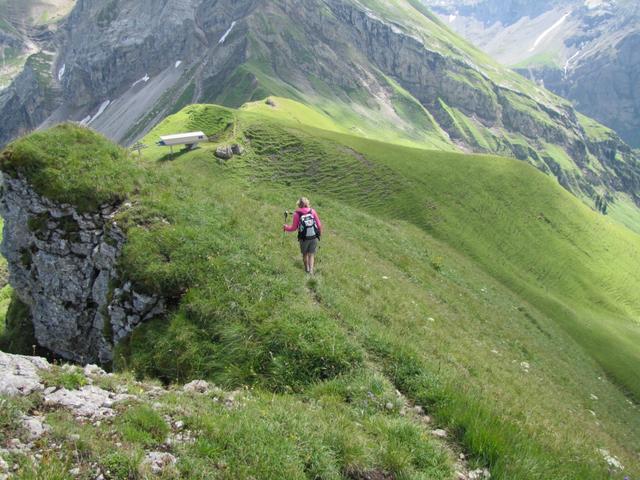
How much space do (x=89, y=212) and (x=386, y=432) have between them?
16.1 metres

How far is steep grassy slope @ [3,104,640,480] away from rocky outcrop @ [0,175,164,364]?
1.36 meters

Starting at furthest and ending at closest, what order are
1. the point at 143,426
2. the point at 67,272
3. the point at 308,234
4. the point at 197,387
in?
the point at 67,272, the point at 308,234, the point at 197,387, the point at 143,426

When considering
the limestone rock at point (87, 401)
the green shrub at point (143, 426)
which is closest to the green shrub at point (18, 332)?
the limestone rock at point (87, 401)

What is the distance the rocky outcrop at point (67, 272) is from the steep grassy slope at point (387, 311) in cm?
136

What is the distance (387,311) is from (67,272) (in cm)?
1427

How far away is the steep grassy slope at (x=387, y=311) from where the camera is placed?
11.7 m

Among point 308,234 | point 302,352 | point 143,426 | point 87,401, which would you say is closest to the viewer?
point 143,426

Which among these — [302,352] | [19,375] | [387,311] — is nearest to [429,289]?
[387,311]

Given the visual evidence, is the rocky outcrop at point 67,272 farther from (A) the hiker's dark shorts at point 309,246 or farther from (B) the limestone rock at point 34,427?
(B) the limestone rock at point 34,427

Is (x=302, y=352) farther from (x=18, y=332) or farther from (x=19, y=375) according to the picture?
(x=18, y=332)

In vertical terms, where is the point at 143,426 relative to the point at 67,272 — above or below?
above

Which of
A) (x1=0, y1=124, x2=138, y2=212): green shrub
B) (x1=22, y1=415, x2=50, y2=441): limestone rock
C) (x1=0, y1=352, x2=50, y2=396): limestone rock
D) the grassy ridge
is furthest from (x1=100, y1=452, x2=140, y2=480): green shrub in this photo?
(x1=0, y1=124, x2=138, y2=212): green shrub

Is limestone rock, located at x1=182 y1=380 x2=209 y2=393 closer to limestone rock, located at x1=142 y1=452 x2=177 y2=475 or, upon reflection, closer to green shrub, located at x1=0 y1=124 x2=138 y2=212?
limestone rock, located at x1=142 y1=452 x2=177 y2=475

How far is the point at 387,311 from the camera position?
18.3 meters
